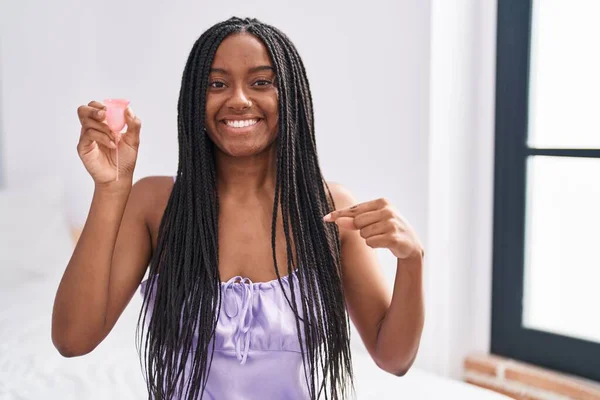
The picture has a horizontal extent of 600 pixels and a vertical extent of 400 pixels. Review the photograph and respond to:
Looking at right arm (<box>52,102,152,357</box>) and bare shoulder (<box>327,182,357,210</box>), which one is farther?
bare shoulder (<box>327,182,357,210</box>)

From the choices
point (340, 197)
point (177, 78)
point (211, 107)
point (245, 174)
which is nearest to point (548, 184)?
point (340, 197)

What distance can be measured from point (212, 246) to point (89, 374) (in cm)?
71

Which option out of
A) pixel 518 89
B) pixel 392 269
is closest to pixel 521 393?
pixel 392 269

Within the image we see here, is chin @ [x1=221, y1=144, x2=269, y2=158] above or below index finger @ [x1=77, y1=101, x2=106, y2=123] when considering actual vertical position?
below

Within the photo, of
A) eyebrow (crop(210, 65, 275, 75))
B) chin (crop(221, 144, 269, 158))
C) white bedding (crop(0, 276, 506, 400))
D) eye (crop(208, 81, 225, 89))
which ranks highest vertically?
eyebrow (crop(210, 65, 275, 75))

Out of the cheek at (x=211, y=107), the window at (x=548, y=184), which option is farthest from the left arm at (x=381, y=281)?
the window at (x=548, y=184)

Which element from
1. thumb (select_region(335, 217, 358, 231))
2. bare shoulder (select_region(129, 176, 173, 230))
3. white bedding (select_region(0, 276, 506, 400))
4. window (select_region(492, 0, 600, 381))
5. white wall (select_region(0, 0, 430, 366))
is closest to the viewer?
thumb (select_region(335, 217, 358, 231))

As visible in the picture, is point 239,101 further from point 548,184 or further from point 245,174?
point 548,184

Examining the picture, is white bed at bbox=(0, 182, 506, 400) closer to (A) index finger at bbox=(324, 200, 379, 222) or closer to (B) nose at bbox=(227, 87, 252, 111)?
(A) index finger at bbox=(324, 200, 379, 222)

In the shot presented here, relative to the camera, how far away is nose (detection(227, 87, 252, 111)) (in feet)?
3.42

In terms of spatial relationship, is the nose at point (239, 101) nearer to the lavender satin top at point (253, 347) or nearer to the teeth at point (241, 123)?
the teeth at point (241, 123)

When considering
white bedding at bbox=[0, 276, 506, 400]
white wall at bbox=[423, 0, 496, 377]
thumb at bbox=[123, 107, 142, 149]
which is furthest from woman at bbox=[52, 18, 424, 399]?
white wall at bbox=[423, 0, 496, 377]

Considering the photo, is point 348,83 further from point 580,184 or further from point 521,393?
point 521,393

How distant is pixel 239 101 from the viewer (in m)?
1.04
